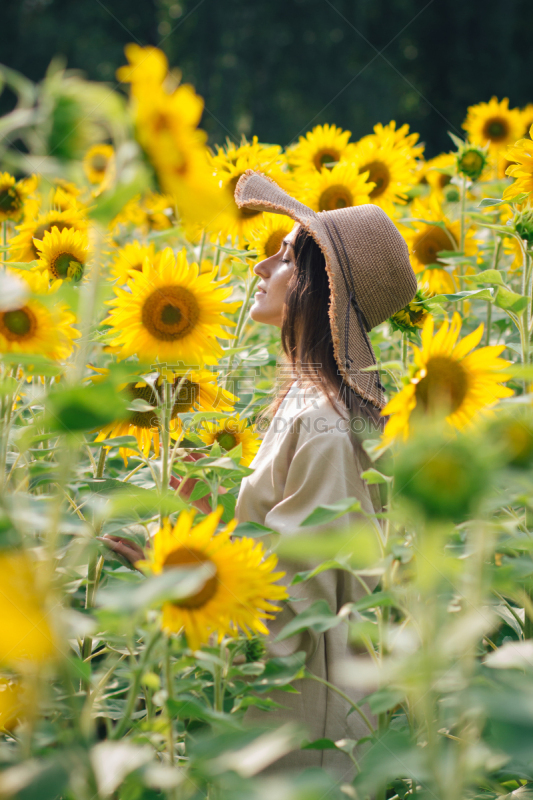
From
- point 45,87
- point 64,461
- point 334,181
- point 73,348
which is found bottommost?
point 64,461

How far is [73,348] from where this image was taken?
108 centimetres

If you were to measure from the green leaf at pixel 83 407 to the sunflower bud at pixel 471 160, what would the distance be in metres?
1.61

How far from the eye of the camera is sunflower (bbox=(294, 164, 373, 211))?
179 centimetres

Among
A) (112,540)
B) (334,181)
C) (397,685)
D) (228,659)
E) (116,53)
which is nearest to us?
(397,685)

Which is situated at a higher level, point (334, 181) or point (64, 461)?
point (334, 181)

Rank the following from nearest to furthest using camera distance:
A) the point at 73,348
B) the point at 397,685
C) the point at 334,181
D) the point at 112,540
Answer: the point at 397,685 → the point at 112,540 → the point at 73,348 → the point at 334,181

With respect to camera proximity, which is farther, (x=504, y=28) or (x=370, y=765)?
(x=504, y=28)

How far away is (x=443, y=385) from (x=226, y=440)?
545 mm

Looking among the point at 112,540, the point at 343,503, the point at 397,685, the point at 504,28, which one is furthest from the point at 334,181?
the point at 504,28

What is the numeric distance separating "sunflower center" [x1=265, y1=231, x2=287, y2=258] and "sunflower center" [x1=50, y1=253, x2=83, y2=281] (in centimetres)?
43

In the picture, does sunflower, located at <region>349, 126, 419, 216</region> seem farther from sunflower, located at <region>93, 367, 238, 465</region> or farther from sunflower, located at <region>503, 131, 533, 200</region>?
sunflower, located at <region>93, 367, 238, 465</region>

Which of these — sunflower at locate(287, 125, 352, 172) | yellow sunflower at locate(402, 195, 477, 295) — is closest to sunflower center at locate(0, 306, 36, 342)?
yellow sunflower at locate(402, 195, 477, 295)

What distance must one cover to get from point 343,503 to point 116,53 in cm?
1232

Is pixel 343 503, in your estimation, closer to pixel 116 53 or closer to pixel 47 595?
pixel 47 595
